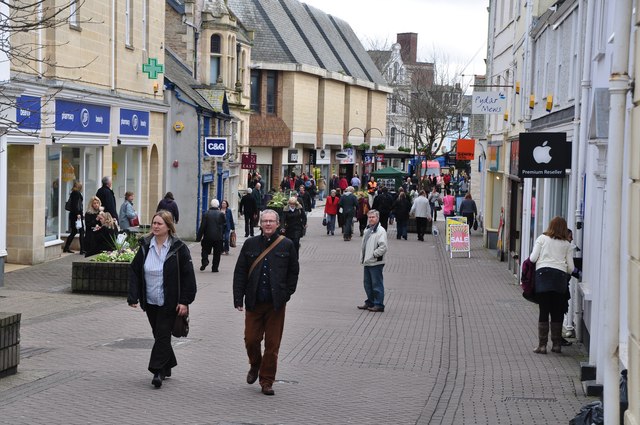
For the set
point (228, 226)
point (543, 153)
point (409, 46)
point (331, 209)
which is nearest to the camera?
point (543, 153)

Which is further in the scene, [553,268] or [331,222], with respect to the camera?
[331,222]

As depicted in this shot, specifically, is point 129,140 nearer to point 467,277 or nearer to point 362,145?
point 467,277

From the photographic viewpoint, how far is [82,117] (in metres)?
25.2

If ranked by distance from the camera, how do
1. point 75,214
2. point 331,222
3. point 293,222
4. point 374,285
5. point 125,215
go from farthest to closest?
point 331,222, point 293,222, point 125,215, point 75,214, point 374,285

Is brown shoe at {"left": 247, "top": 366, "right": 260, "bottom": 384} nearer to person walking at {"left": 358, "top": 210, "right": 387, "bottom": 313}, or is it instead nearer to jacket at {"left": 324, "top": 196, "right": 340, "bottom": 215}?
person walking at {"left": 358, "top": 210, "right": 387, "bottom": 313}

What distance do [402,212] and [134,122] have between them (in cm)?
1043

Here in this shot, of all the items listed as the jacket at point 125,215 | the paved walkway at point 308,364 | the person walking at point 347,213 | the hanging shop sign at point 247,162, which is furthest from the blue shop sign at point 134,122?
the hanging shop sign at point 247,162

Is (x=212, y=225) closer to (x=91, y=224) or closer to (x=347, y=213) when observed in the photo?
(x=91, y=224)

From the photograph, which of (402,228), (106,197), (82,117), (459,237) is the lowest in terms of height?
(402,228)

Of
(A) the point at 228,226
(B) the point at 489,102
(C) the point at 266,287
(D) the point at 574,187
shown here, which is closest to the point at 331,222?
(B) the point at 489,102

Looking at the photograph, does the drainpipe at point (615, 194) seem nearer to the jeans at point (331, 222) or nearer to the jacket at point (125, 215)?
the jacket at point (125, 215)

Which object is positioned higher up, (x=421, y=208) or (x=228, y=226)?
(x=421, y=208)

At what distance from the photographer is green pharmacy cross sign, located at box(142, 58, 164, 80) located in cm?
3017

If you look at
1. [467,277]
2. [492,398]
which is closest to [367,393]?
[492,398]
